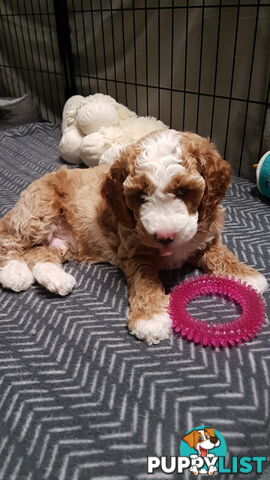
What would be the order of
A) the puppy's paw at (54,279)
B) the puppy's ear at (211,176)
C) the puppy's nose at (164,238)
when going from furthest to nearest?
the puppy's paw at (54,279), the puppy's ear at (211,176), the puppy's nose at (164,238)

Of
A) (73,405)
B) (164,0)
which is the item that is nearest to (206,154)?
(73,405)

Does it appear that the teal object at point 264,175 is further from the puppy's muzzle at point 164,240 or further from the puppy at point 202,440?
the puppy at point 202,440

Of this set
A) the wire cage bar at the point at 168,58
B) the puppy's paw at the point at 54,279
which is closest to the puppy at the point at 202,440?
the puppy's paw at the point at 54,279

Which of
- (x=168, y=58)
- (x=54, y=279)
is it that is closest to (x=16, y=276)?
(x=54, y=279)

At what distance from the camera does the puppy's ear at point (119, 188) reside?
1.67 meters

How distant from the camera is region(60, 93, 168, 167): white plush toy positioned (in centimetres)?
336

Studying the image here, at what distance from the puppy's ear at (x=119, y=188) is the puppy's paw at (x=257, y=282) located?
A: 62 centimetres

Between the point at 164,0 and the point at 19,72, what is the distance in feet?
10.0

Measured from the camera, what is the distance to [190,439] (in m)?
1.17

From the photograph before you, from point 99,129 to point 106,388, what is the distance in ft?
8.98

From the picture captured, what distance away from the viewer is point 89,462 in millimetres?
1138

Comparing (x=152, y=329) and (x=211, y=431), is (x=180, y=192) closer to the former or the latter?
(x=152, y=329)

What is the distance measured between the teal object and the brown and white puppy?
0.98 meters

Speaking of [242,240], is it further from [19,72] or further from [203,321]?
[19,72]
